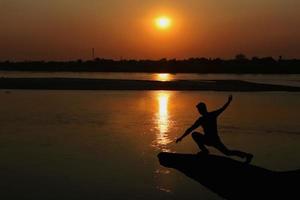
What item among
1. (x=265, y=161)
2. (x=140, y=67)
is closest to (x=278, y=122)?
(x=265, y=161)

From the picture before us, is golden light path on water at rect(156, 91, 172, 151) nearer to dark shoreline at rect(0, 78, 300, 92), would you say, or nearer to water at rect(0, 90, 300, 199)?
water at rect(0, 90, 300, 199)

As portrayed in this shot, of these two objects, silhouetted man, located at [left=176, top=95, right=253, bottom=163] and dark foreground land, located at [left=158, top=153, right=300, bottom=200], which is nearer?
dark foreground land, located at [left=158, top=153, right=300, bottom=200]

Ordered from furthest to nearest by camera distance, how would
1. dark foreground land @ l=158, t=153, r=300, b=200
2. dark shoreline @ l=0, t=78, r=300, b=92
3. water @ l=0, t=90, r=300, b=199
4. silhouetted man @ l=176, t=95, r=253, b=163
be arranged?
dark shoreline @ l=0, t=78, r=300, b=92 → water @ l=0, t=90, r=300, b=199 → silhouetted man @ l=176, t=95, r=253, b=163 → dark foreground land @ l=158, t=153, r=300, b=200

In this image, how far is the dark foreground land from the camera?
10.7m

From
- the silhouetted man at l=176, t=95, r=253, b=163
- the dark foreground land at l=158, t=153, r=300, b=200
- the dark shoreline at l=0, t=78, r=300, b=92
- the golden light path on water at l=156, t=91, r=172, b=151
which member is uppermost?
the silhouetted man at l=176, t=95, r=253, b=163

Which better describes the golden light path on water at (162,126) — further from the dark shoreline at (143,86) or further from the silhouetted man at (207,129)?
the dark shoreline at (143,86)

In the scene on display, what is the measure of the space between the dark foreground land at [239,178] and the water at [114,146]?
1082mm

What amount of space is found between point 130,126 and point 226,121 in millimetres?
5319

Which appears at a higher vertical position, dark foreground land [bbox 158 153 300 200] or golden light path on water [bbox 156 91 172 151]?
dark foreground land [bbox 158 153 300 200]

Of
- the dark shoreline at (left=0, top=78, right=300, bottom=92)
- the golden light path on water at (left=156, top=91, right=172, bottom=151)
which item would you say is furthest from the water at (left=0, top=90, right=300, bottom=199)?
the dark shoreline at (left=0, top=78, right=300, bottom=92)

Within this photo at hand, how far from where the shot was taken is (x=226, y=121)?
27156 mm

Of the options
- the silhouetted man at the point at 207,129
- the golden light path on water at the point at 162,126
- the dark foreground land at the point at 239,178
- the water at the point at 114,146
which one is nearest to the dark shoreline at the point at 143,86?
the golden light path on water at the point at 162,126

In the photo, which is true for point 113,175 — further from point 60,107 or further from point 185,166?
point 60,107

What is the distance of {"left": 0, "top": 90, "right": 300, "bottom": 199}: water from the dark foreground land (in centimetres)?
108
